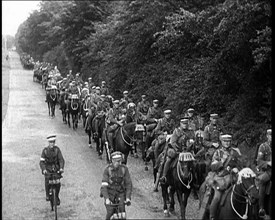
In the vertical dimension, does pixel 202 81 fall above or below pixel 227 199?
above

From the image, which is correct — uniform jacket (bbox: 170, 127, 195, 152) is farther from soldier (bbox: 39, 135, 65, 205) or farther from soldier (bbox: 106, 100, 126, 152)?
soldier (bbox: 106, 100, 126, 152)

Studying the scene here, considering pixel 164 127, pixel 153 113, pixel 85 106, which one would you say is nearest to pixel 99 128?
pixel 153 113

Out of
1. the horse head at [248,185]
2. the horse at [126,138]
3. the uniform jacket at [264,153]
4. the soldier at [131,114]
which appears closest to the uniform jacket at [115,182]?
the horse head at [248,185]

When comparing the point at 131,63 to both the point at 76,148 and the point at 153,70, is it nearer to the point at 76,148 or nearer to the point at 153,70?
the point at 153,70

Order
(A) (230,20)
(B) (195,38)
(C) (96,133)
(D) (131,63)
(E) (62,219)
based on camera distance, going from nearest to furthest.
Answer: (E) (62,219)
(A) (230,20)
(C) (96,133)
(B) (195,38)
(D) (131,63)

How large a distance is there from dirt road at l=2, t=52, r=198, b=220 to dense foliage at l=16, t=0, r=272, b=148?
11.9ft

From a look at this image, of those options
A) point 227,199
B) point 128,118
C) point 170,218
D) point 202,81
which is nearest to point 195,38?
point 202,81

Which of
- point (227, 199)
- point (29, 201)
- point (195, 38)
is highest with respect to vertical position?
point (195, 38)

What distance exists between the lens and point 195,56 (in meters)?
23.5

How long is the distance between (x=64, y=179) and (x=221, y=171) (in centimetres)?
711

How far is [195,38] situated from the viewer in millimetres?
23219

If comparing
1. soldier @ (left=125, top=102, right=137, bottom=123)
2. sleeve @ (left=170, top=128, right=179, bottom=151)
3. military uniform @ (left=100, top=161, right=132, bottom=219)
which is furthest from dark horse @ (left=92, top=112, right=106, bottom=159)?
military uniform @ (left=100, top=161, right=132, bottom=219)

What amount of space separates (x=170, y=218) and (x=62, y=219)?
9.30 ft

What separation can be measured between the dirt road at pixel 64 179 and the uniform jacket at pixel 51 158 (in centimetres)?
123
